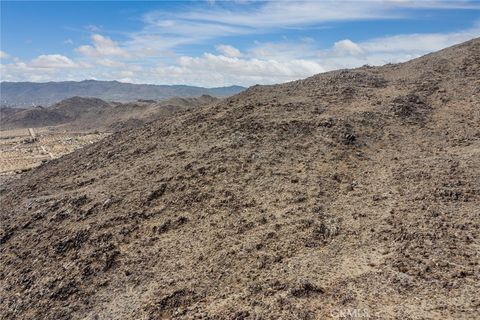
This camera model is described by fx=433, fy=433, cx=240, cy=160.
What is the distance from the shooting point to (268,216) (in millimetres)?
11484

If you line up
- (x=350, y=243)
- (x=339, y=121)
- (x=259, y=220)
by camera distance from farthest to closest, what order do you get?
(x=339, y=121)
(x=259, y=220)
(x=350, y=243)

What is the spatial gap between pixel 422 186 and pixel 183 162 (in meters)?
7.56

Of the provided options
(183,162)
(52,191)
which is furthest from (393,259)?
(52,191)

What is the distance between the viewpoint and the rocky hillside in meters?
8.62

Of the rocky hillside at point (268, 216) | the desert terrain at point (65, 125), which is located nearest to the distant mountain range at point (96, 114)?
the desert terrain at point (65, 125)

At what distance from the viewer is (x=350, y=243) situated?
9945 mm

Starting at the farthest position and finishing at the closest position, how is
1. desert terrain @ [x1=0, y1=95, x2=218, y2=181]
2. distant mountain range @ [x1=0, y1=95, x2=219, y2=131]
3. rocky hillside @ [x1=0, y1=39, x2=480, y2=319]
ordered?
distant mountain range @ [x1=0, y1=95, x2=219, y2=131]
desert terrain @ [x1=0, y1=95, x2=218, y2=181]
rocky hillside @ [x1=0, y1=39, x2=480, y2=319]

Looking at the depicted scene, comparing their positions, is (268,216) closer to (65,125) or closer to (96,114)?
(65,125)

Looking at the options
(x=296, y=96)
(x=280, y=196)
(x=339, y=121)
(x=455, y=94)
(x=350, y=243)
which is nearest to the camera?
(x=350, y=243)

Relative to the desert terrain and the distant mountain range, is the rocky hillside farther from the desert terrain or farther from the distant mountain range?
the distant mountain range

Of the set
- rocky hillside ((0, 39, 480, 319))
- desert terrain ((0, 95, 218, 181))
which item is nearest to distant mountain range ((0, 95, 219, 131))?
desert terrain ((0, 95, 218, 181))

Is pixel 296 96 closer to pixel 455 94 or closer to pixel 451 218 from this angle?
pixel 455 94

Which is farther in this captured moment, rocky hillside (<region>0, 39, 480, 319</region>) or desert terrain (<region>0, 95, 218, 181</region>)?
desert terrain (<region>0, 95, 218, 181</region>)

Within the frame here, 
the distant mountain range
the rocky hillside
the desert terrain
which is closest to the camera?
the rocky hillside
